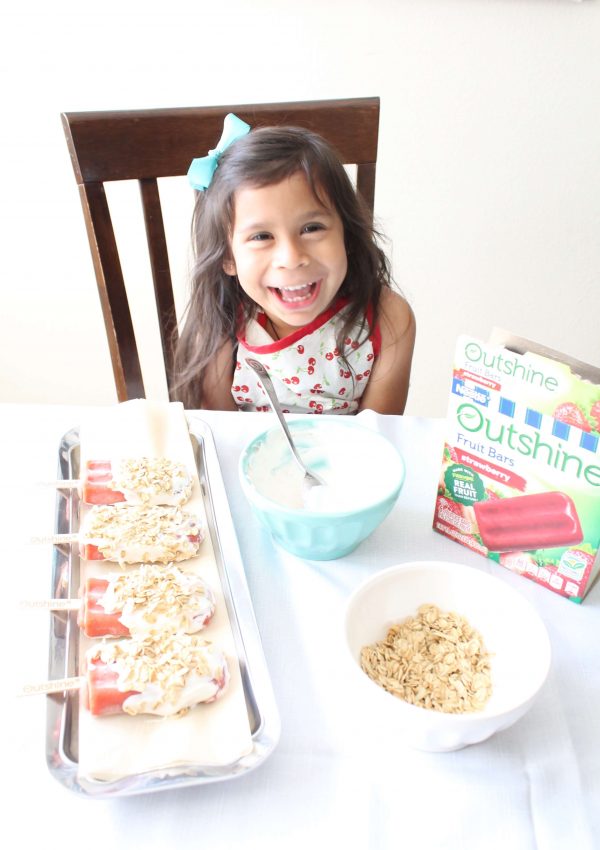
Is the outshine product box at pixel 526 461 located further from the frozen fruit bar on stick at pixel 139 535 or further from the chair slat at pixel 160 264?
the chair slat at pixel 160 264

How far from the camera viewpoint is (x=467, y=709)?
554 millimetres

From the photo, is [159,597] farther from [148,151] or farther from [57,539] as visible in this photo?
[148,151]

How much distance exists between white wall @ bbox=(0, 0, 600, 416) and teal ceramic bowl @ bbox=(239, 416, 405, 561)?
3.58 feet

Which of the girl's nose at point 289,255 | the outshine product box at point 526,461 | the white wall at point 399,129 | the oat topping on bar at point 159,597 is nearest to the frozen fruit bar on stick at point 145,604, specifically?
the oat topping on bar at point 159,597

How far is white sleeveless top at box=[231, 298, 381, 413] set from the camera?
1150mm

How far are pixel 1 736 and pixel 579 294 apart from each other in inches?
76.4

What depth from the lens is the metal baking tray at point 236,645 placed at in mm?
499

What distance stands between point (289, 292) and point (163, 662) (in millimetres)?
612

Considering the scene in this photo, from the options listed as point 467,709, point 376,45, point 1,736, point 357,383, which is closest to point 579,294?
point 376,45

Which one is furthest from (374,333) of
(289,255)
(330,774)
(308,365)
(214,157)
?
(330,774)

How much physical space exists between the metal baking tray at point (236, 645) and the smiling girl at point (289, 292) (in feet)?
1.10

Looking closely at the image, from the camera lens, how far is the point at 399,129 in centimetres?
179

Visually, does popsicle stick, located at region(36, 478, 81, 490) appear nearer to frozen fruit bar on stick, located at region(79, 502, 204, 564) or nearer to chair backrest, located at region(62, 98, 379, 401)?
frozen fruit bar on stick, located at region(79, 502, 204, 564)

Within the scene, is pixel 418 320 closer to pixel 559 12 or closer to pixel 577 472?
pixel 559 12
